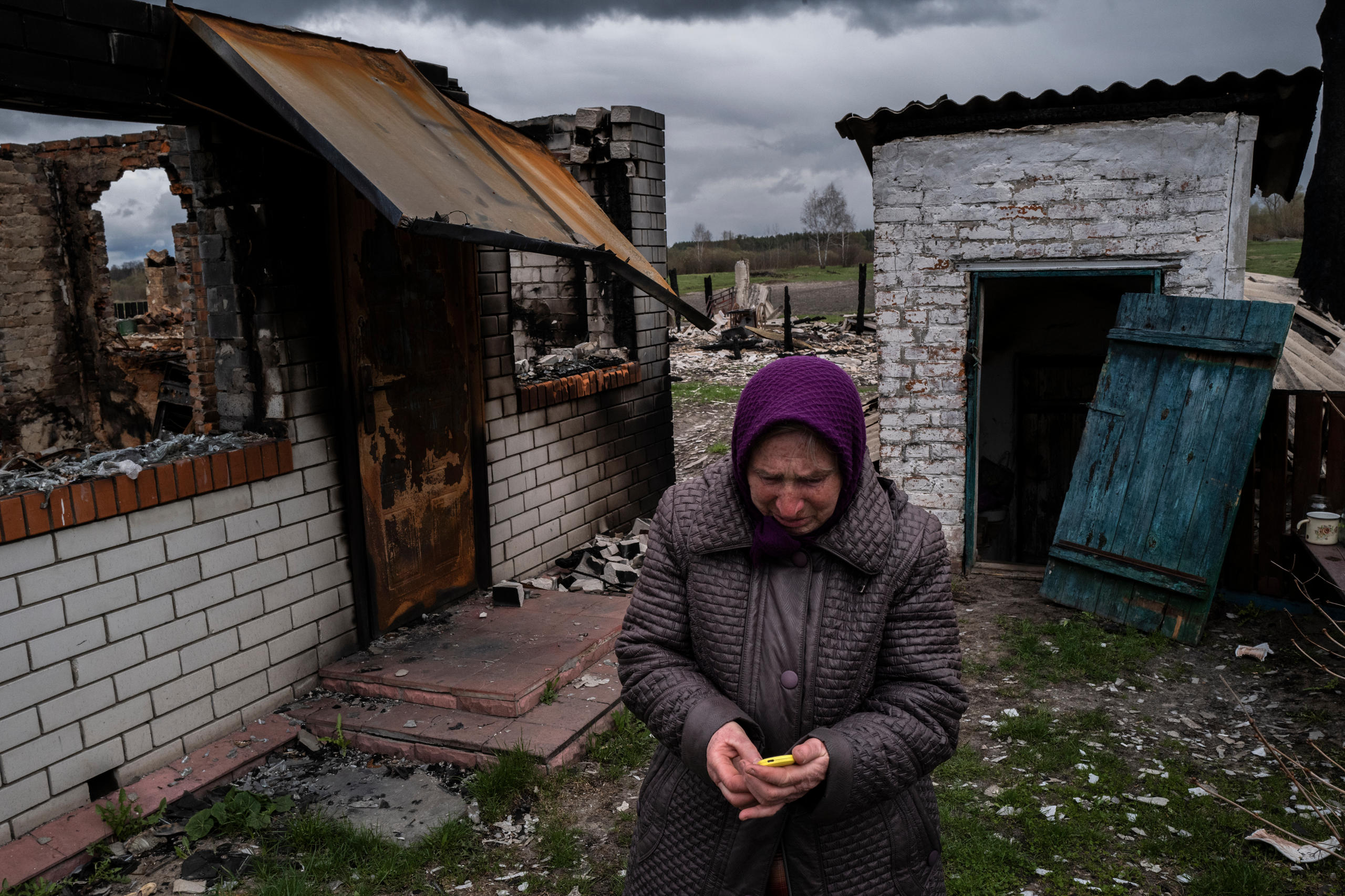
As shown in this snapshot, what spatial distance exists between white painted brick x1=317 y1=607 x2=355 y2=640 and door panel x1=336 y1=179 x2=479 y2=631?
0.47ft

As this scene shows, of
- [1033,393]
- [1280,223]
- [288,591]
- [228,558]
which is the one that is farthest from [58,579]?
[1280,223]

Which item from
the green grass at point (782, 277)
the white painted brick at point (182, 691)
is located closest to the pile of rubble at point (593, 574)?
the white painted brick at point (182, 691)

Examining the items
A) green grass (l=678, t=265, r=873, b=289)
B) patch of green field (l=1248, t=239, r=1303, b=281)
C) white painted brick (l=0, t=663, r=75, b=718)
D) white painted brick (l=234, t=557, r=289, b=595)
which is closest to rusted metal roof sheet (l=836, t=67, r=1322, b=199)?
white painted brick (l=234, t=557, r=289, b=595)

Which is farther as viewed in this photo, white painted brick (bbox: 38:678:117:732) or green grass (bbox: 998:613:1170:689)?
green grass (bbox: 998:613:1170:689)

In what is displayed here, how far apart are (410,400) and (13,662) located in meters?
2.21

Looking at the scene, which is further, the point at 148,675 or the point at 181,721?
the point at 181,721

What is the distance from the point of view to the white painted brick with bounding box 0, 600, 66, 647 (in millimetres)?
3139

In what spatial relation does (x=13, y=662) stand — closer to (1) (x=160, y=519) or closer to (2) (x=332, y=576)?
(1) (x=160, y=519)

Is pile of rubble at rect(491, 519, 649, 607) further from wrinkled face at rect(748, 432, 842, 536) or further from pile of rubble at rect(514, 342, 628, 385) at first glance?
wrinkled face at rect(748, 432, 842, 536)

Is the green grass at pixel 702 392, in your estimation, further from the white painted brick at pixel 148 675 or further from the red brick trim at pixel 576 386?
the white painted brick at pixel 148 675

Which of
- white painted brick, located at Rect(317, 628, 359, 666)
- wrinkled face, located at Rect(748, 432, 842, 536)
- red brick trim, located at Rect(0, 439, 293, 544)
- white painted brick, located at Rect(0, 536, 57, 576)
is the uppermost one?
wrinkled face, located at Rect(748, 432, 842, 536)

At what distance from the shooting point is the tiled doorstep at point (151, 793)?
309 centimetres

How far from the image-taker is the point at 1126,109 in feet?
19.0

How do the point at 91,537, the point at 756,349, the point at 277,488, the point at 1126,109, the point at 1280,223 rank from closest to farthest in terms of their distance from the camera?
the point at 91,537 → the point at 277,488 → the point at 1126,109 → the point at 756,349 → the point at 1280,223
